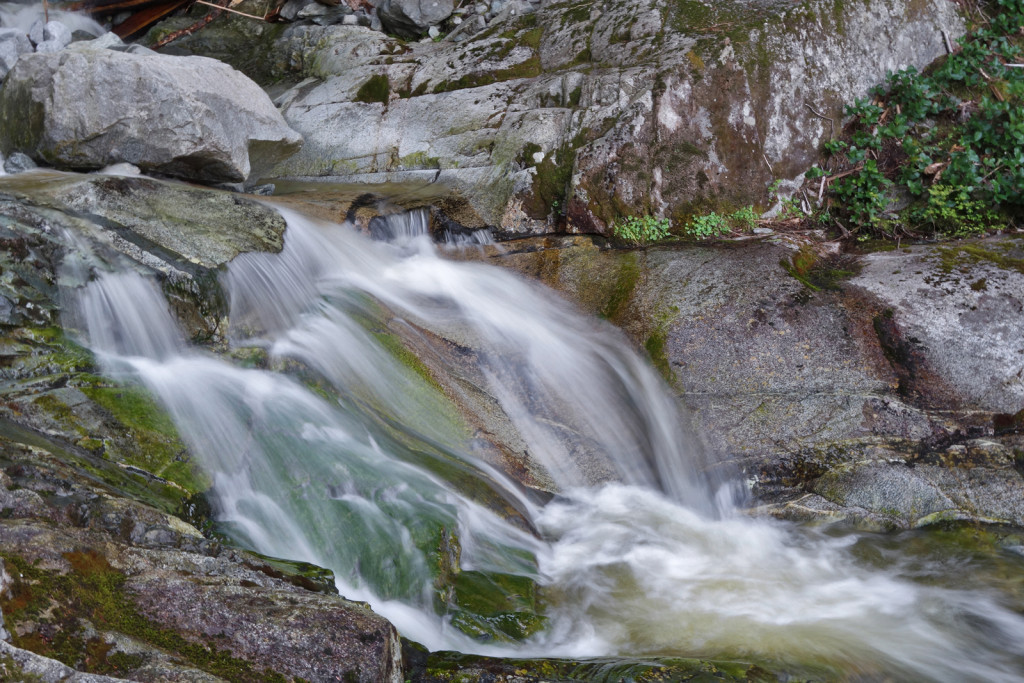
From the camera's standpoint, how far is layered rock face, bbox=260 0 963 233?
21.0 ft

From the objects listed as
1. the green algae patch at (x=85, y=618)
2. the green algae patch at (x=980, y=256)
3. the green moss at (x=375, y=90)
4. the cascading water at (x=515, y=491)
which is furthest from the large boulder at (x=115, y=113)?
the green algae patch at (x=980, y=256)

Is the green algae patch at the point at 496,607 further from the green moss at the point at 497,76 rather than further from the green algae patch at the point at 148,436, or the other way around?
the green moss at the point at 497,76

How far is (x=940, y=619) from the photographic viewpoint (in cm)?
372

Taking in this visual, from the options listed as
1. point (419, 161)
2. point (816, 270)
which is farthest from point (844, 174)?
point (419, 161)

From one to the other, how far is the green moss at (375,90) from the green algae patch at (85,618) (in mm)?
6733

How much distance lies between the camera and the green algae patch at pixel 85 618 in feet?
6.88

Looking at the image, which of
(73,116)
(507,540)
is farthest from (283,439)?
(73,116)

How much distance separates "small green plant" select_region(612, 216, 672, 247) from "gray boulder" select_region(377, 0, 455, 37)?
15.7 ft

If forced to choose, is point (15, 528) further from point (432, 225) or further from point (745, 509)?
point (432, 225)

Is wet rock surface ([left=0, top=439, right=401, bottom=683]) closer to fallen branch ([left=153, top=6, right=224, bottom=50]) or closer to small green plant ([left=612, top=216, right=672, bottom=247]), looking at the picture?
small green plant ([left=612, top=216, right=672, bottom=247])

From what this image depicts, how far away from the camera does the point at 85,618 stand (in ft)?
7.36

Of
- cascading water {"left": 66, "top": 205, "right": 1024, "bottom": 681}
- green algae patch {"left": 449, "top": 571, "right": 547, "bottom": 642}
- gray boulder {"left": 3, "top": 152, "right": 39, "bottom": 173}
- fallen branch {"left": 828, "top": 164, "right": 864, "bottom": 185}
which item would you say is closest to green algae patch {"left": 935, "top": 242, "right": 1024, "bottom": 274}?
fallen branch {"left": 828, "top": 164, "right": 864, "bottom": 185}

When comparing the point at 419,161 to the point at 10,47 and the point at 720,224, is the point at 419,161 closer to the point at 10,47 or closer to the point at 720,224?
the point at 720,224

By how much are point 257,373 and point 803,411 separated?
10.5 feet
